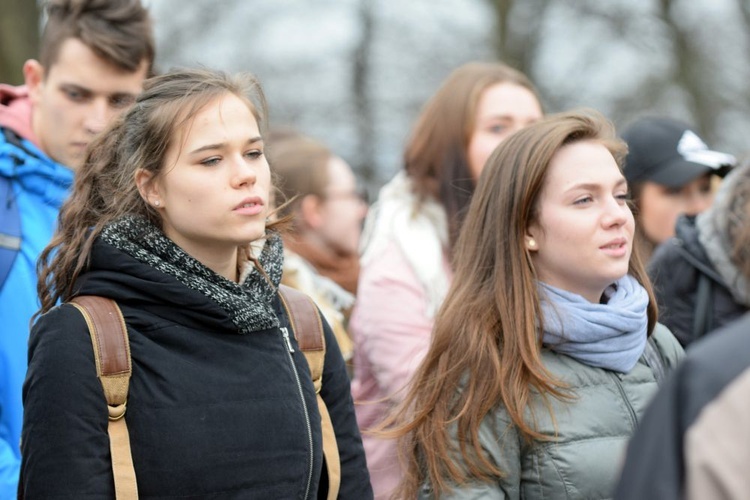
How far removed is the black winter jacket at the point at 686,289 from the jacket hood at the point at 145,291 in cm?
189

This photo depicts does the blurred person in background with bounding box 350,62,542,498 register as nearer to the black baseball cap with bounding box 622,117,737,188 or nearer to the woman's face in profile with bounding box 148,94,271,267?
the black baseball cap with bounding box 622,117,737,188

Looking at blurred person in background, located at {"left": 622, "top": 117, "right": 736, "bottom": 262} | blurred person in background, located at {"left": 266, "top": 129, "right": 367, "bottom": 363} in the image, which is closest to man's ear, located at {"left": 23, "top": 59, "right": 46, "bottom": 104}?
blurred person in background, located at {"left": 266, "top": 129, "right": 367, "bottom": 363}

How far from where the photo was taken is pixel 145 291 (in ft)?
9.10

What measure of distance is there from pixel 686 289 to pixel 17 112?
252 cm

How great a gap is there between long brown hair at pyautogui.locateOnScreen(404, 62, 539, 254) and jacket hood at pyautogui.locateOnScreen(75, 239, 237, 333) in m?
1.59

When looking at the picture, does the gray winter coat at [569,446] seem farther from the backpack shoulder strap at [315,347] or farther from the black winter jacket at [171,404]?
the black winter jacket at [171,404]

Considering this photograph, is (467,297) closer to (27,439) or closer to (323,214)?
(27,439)

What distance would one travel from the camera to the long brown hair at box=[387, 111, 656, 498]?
2965mm

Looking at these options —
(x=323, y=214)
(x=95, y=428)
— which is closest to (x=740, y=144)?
(x=323, y=214)

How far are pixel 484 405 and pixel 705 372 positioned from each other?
5.30 ft

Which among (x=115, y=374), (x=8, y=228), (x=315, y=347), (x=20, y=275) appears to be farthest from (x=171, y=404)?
(x=8, y=228)

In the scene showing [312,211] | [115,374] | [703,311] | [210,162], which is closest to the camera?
[115,374]

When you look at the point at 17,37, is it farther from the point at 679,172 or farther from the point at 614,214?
the point at 614,214

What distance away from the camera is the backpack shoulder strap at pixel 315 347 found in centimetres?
298
